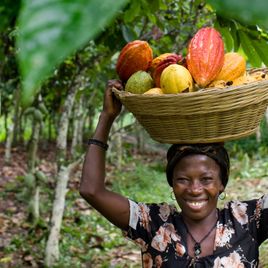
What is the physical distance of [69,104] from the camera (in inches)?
140

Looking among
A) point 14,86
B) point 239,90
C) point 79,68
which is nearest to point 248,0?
point 239,90

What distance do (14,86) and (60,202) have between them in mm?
1199

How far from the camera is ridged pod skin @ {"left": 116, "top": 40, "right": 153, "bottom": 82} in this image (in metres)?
1.31

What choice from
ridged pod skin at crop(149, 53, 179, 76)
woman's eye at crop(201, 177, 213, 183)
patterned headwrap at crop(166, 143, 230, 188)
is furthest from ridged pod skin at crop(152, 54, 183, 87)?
woman's eye at crop(201, 177, 213, 183)

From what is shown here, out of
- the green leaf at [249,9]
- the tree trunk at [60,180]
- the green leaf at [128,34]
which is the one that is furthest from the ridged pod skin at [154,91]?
the tree trunk at [60,180]

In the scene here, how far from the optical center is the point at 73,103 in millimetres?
4855

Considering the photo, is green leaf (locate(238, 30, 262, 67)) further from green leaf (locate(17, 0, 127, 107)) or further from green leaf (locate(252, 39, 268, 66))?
green leaf (locate(17, 0, 127, 107))

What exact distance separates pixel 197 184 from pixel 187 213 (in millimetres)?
111

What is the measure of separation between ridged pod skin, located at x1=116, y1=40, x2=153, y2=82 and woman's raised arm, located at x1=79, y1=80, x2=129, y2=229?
11 cm

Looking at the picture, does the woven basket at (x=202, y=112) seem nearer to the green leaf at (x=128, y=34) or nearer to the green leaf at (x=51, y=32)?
the green leaf at (x=51, y=32)

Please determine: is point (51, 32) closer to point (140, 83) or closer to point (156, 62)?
point (140, 83)

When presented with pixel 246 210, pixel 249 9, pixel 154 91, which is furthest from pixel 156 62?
pixel 249 9

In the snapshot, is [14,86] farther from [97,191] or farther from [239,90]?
[239,90]

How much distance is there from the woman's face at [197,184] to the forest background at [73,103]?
0.32 meters
